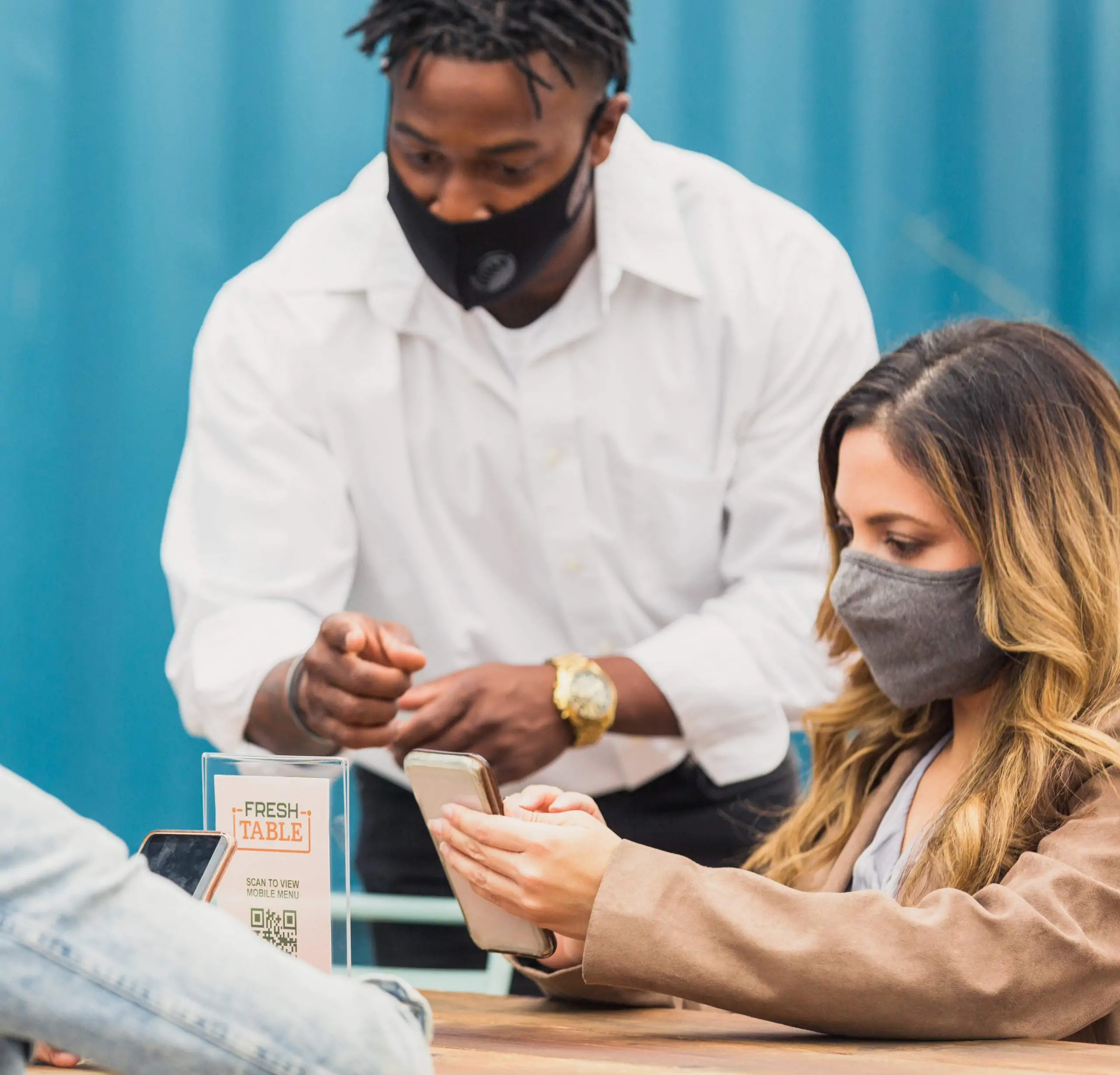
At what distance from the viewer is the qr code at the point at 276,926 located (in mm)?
1290

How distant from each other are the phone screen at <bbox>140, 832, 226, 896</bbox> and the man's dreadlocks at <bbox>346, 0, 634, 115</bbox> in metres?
0.96

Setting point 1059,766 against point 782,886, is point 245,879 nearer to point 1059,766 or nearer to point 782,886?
point 782,886

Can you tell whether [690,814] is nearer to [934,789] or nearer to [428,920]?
[428,920]

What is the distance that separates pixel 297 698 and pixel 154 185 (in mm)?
1065

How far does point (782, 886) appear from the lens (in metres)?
1.24

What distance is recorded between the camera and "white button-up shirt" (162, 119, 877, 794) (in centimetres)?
202

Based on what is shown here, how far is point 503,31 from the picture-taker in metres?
1.80

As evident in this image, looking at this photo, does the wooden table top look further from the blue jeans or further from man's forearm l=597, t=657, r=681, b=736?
man's forearm l=597, t=657, r=681, b=736

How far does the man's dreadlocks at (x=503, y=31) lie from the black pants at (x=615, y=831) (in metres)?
0.90

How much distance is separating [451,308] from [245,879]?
96 cm

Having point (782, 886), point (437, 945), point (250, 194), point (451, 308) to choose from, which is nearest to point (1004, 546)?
point (782, 886)

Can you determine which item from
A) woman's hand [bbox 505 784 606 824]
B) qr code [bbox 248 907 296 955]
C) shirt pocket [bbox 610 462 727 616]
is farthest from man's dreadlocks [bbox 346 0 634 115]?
qr code [bbox 248 907 296 955]

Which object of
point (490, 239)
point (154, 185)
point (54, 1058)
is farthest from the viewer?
point (154, 185)

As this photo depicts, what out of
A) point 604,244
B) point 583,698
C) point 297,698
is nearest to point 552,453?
point 604,244
